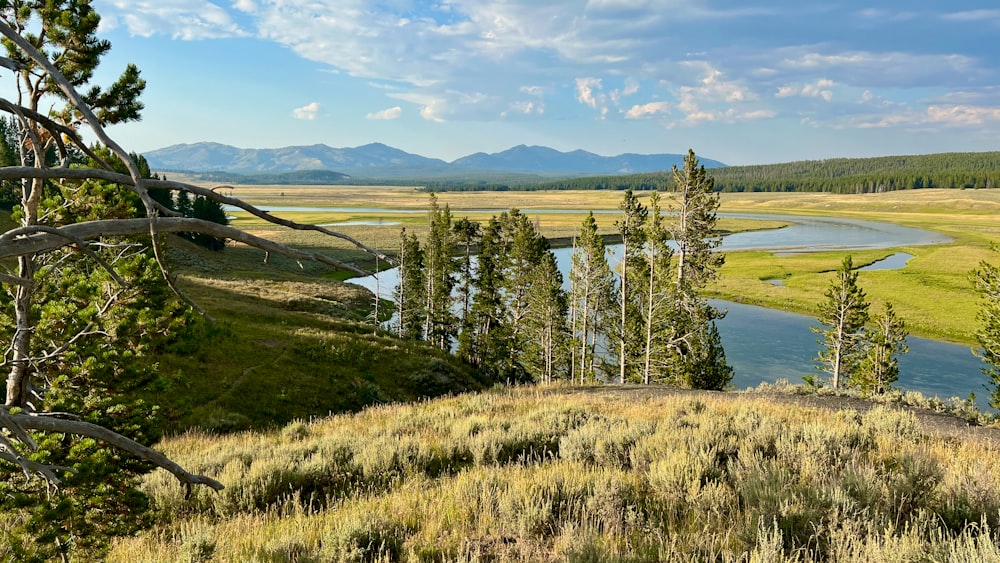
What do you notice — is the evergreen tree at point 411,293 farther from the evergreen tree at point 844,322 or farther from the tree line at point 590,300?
the evergreen tree at point 844,322

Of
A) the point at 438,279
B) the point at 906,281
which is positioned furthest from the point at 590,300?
the point at 906,281

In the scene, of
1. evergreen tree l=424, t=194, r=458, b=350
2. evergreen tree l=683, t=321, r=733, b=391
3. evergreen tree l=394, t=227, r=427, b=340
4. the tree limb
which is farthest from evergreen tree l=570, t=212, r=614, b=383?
the tree limb

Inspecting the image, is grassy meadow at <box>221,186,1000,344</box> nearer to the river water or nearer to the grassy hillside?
the river water

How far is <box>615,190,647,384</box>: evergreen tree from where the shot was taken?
3197 centimetres

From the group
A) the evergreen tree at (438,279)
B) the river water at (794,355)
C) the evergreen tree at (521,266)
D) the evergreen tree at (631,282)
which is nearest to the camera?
the evergreen tree at (631,282)

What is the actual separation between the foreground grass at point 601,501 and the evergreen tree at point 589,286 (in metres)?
26.2

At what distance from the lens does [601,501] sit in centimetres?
479

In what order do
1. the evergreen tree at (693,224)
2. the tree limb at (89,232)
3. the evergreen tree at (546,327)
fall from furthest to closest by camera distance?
the evergreen tree at (546,327) < the evergreen tree at (693,224) < the tree limb at (89,232)

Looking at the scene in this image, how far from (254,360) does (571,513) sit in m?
23.5

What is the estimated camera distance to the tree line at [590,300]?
3050 cm

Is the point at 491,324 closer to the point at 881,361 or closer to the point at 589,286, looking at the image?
the point at 589,286

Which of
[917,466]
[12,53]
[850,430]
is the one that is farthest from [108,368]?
[850,430]

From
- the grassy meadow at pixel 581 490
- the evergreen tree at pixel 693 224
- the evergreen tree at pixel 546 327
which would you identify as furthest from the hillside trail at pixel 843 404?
the evergreen tree at pixel 546 327

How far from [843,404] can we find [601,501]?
44.2 feet
